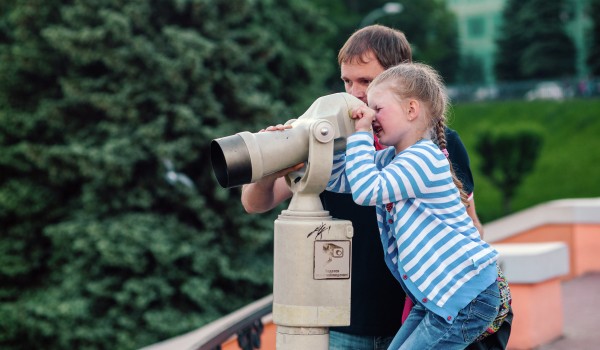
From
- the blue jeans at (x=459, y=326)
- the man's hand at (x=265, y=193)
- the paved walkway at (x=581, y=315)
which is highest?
the man's hand at (x=265, y=193)

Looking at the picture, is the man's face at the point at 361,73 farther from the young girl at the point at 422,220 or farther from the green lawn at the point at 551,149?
the green lawn at the point at 551,149

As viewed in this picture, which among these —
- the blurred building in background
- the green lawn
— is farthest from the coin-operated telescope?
the blurred building in background

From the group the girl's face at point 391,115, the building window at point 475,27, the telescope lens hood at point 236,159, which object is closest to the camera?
the telescope lens hood at point 236,159

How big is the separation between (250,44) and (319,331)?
36.7ft

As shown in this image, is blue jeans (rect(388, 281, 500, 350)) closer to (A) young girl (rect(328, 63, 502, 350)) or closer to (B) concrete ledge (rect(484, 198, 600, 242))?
(A) young girl (rect(328, 63, 502, 350))

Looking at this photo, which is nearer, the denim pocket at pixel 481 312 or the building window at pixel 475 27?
the denim pocket at pixel 481 312

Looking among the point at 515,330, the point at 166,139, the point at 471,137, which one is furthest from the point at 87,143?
the point at 471,137

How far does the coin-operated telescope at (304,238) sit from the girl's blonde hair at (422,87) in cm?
25

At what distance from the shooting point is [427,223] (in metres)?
2.12

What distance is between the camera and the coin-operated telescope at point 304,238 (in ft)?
6.50

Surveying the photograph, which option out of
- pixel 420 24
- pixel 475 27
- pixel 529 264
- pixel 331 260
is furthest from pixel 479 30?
pixel 331 260

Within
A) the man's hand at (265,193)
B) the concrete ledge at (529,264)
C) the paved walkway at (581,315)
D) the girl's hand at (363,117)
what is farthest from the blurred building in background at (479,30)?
the girl's hand at (363,117)

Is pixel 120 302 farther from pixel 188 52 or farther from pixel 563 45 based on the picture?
pixel 563 45

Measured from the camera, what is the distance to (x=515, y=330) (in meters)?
5.62
